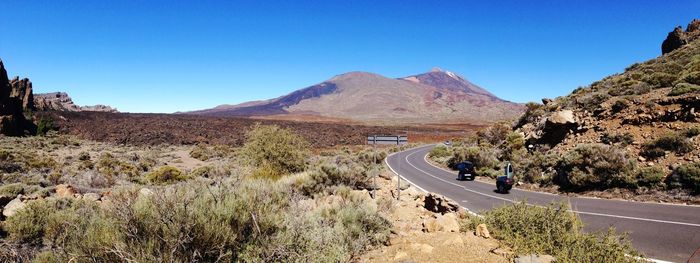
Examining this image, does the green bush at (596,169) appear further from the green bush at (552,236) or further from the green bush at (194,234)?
the green bush at (194,234)

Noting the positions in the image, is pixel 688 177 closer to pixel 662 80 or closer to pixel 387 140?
pixel 387 140

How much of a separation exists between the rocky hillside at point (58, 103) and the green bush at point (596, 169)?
77537mm

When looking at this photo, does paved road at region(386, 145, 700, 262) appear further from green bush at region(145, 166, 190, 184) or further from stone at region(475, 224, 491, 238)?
green bush at region(145, 166, 190, 184)

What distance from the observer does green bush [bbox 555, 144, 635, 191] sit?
1450cm

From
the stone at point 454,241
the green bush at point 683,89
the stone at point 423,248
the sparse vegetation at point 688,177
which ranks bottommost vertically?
the sparse vegetation at point 688,177

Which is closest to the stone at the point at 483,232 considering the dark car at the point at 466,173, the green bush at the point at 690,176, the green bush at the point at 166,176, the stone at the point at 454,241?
the stone at the point at 454,241

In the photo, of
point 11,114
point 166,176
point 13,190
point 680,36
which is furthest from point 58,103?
point 680,36

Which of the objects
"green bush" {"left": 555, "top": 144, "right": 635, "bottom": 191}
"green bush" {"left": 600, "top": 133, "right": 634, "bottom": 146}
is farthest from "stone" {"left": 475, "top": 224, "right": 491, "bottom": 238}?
"green bush" {"left": 600, "top": 133, "right": 634, "bottom": 146}

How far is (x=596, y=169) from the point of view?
1507 cm

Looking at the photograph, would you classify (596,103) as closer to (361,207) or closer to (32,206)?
(361,207)

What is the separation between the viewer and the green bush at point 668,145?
47.0 ft

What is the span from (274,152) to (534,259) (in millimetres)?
13158

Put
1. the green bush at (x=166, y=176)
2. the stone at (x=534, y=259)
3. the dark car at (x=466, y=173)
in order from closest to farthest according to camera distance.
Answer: the stone at (x=534, y=259), the green bush at (x=166, y=176), the dark car at (x=466, y=173)

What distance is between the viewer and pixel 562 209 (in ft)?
19.6
